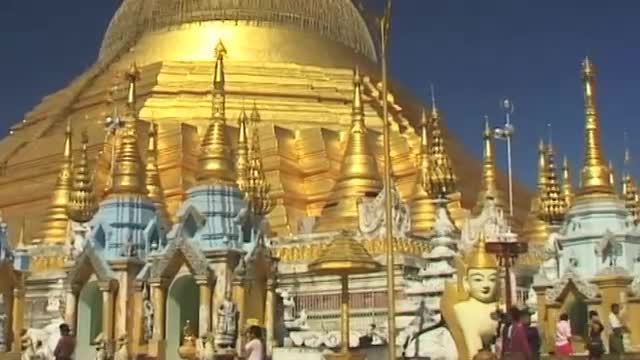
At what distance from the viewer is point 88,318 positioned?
74.2 ft

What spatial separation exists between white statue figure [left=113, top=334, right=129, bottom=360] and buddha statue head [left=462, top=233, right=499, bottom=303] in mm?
7885

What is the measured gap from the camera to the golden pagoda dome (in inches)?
1463

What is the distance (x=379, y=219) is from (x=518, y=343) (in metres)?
14.0

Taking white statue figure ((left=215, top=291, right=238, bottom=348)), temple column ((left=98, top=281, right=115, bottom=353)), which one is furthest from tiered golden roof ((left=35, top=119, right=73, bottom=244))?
white statue figure ((left=215, top=291, right=238, bottom=348))

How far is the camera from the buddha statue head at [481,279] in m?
13.1

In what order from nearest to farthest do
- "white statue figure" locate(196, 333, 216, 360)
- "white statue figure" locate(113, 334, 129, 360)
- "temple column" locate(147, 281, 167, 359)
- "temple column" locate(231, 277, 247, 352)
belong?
"white statue figure" locate(196, 333, 216, 360) < "white statue figure" locate(113, 334, 129, 360) < "temple column" locate(231, 277, 247, 352) < "temple column" locate(147, 281, 167, 359)

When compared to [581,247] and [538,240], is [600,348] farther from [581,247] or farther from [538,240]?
[538,240]

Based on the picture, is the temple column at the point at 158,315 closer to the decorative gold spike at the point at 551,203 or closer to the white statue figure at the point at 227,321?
the white statue figure at the point at 227,321

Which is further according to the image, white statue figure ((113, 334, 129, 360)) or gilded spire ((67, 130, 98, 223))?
gilded spire ((67, 130, 98, 223))

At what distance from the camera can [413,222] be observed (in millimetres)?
27344

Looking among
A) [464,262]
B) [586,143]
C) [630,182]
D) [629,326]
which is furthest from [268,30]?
[464,262]

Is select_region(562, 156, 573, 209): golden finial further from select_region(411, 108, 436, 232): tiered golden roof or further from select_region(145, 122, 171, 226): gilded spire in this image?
select_region(145, 122, 171, 226): gilded spire

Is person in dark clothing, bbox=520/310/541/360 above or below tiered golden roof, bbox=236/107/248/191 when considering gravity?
below

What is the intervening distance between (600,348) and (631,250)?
25.8ft
